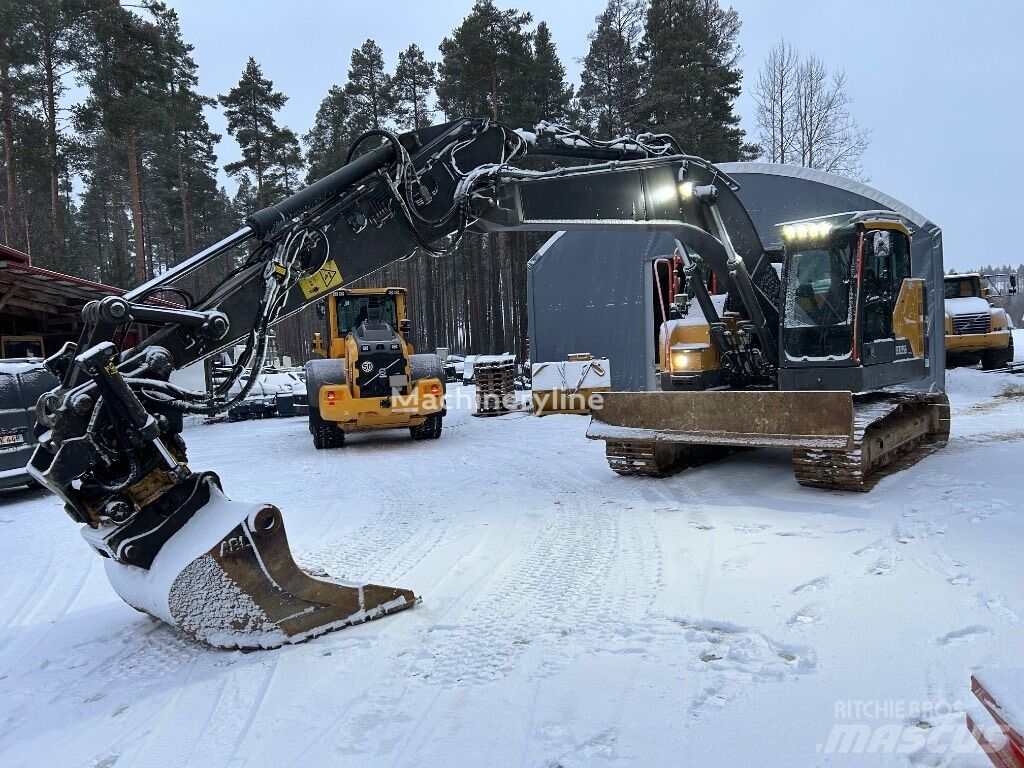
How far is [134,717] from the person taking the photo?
2.71 m

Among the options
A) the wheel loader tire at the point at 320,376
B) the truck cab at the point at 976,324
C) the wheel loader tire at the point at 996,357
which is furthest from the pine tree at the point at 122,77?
the wheel loader tire at the point at 996,357

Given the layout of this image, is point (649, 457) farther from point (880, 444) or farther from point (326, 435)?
point (326, 435)

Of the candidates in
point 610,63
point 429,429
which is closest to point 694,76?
point 610,63

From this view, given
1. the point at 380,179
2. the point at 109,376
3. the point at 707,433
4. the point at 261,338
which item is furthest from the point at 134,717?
the point at 707,433

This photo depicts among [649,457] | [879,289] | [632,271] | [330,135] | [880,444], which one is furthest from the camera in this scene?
[330,135]

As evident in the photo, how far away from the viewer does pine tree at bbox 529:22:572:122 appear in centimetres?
2421

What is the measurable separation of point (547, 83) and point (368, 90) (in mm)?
9614

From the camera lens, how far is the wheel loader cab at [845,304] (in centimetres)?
611

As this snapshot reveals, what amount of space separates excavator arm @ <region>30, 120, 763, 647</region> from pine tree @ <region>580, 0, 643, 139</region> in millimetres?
23700

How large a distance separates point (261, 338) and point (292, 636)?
169 centimetres

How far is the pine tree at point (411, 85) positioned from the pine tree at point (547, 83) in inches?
233

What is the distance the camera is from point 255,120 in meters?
31.9

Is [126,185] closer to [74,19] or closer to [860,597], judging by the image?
[74,19]

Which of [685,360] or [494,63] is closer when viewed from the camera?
[685,360]
